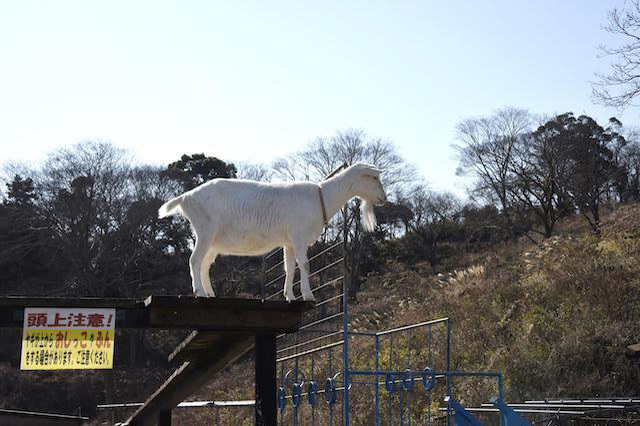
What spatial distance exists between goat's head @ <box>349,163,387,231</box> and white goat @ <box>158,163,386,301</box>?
0.52 m

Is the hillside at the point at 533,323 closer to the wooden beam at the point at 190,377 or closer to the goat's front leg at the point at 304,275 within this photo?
the wooden beam at the point at 190,377

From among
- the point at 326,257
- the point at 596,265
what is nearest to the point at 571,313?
the point at 596,265

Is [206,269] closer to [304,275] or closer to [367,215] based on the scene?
[304,275]

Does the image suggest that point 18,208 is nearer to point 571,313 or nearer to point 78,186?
point 78,186

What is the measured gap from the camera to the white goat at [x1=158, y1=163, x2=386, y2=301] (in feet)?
27.3

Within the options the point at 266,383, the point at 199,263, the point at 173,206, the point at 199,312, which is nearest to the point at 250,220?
the point at 199,263

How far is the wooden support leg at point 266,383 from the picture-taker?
25.9 feet

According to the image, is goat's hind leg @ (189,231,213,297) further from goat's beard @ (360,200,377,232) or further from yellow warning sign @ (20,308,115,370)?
goat's beard @ (360,200,377,232)

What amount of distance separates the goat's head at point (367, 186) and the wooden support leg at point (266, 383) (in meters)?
1.88

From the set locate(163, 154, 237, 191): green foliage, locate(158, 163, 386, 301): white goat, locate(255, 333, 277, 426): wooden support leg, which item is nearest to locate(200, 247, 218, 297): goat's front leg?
locate(158, 163, 386, 301): white goat

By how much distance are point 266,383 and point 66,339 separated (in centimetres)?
197

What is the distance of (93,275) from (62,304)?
27.8 meters

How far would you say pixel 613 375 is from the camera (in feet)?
48.6

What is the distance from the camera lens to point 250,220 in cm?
835
